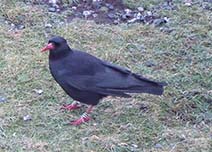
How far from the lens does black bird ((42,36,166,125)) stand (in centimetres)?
494

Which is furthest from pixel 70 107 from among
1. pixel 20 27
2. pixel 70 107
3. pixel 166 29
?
pixel 166 29

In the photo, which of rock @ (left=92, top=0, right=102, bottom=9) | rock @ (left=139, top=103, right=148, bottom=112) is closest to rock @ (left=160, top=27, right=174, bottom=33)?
rock @ (left=92, top=0, right=102, bottom=9)

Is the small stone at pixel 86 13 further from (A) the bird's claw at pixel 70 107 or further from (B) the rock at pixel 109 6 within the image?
(A) the bird's claw at pixel 70 107

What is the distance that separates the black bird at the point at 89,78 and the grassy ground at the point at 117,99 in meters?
0.25

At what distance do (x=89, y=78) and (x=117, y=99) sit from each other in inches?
19.6

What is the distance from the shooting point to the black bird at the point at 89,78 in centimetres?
494

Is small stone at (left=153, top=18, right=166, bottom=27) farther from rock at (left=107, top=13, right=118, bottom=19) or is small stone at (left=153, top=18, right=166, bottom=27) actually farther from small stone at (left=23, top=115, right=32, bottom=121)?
small stone at (left=23, top=115, right=32, bottom=121)

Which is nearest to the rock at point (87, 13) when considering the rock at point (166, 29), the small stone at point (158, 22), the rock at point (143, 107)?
the small stone at point (158, 22)

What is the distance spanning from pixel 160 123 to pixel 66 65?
868 mm

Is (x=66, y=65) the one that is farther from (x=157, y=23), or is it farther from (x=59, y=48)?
(x=157, y=23)

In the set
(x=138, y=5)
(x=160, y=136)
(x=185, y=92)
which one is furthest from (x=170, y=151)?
(x=138, y=5)

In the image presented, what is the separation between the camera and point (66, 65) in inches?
200

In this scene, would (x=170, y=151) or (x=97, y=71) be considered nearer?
(x=170, y=151)

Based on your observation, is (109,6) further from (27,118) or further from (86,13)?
(27,118)
